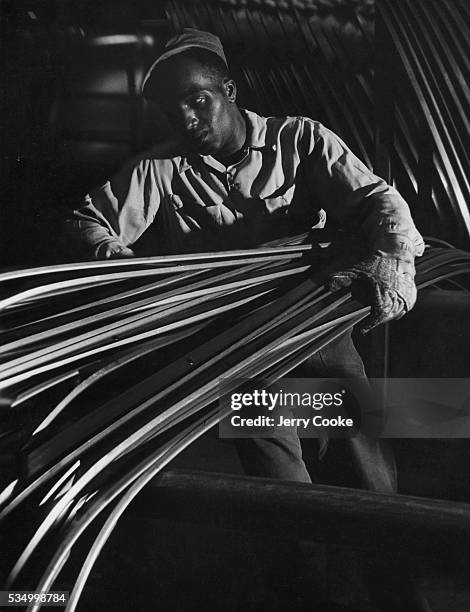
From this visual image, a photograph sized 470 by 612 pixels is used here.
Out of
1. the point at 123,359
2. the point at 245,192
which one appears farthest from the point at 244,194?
the point at 123,359

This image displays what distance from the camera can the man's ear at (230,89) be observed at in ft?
3.65

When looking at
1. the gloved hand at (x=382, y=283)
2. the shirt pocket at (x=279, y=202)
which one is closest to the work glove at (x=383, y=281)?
the gloved hand at (x=382, y=283)

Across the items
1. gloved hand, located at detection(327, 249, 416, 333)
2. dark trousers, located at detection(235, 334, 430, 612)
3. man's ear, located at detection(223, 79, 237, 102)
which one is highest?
man's ear, located at detection(223, 79, 237, 102)

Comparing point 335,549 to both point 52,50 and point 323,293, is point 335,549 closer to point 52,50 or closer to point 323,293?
point 323,293

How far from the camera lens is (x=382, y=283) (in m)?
1.09

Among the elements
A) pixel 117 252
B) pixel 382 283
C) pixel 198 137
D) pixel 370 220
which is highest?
pixel 198 137

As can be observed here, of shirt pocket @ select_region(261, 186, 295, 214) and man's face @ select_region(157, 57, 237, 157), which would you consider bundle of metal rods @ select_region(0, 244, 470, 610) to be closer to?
shirt pocket @ select_region(261, 186, 295, 214)

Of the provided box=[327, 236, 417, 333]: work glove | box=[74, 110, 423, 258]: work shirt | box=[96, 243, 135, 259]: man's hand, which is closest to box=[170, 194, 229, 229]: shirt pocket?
box=[74, 110, 423, 258]: work shirt

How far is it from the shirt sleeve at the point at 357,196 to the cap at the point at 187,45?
0.21 m

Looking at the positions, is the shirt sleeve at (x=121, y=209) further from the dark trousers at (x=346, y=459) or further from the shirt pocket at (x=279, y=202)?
the dark trousers at (x=346, y=459)

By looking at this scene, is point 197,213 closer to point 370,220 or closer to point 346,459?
point 370,220

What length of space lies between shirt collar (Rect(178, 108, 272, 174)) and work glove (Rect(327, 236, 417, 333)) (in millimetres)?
267

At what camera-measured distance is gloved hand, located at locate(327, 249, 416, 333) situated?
1091 mm

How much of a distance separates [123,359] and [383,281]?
0.46 m
